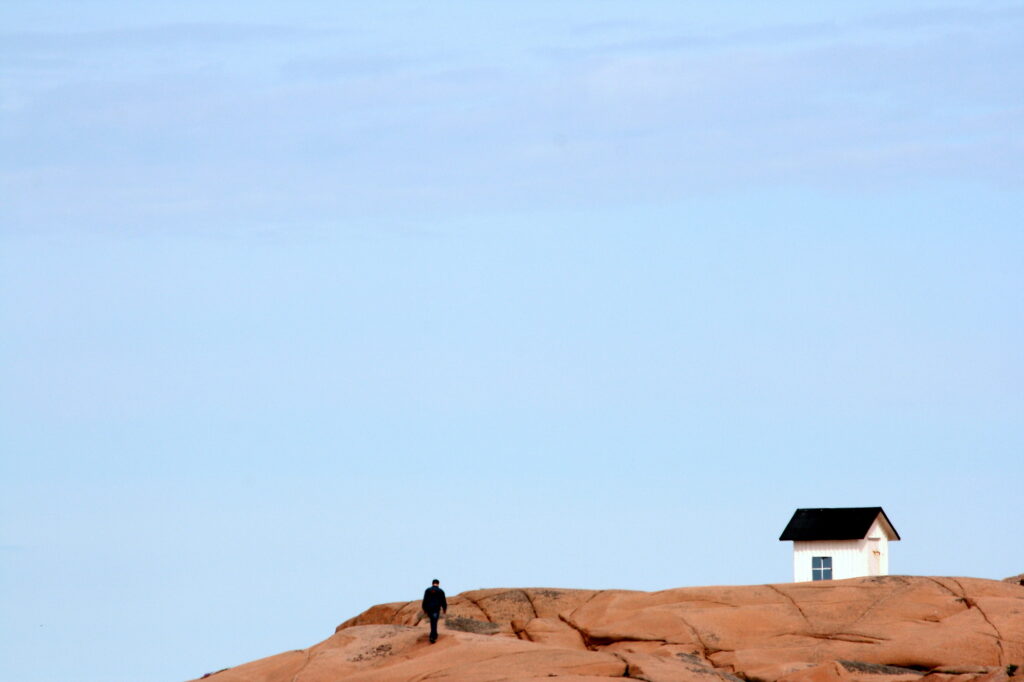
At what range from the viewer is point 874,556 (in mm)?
59438

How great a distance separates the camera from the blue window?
194 feet

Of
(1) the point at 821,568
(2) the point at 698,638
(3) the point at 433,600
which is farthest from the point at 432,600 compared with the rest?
(1) the point at 821,568

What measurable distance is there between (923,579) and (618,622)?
10.2 m

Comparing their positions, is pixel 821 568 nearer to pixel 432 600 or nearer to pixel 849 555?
pixel 849 555

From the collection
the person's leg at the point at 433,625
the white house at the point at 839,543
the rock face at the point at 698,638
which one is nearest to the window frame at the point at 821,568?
the white house at the point at 839,543

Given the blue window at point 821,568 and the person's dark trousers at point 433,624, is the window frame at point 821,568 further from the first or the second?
the person's dark trousers at point 433,624

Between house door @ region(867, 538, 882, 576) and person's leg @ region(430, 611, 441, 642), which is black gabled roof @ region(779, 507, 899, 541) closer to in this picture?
house door @ region(867, 538, 882, 576)

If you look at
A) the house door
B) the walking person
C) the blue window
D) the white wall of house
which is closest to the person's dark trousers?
the walking person

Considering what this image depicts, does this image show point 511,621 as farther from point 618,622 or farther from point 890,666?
point 890,666

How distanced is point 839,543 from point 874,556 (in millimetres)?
1418

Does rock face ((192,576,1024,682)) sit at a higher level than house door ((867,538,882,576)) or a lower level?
lower

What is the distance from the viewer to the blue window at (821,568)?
59.2m

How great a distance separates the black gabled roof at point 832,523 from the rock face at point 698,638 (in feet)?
16.1

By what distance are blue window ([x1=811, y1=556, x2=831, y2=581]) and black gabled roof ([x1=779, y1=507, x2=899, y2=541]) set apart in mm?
763
